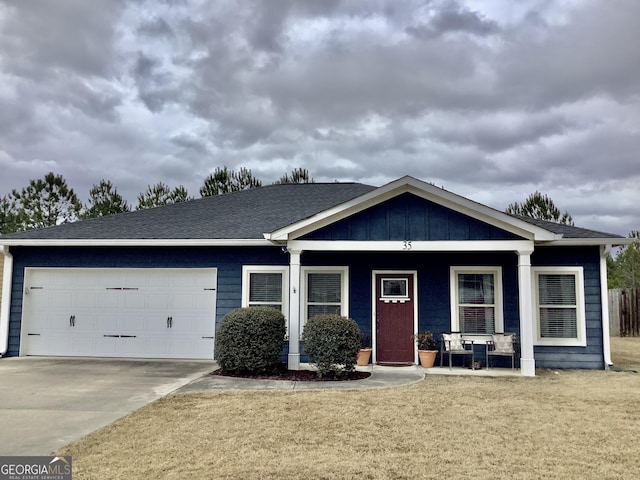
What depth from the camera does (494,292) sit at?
10.2 metres

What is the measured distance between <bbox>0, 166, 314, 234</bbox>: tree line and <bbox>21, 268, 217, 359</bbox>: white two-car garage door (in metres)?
20.4

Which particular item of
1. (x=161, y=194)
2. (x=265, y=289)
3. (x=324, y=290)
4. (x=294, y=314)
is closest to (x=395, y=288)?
(x=324, y=290)

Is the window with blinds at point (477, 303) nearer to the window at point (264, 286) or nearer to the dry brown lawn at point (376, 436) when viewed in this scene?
the dry brown lawn at point (376, 436)

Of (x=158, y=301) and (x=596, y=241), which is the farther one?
(x=158, y=301)

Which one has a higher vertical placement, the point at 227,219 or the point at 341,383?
the point at 227,219

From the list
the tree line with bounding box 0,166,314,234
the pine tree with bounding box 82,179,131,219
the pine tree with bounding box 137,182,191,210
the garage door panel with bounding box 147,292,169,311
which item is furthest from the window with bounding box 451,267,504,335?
the pine tree with bounding box 82,179,131,219

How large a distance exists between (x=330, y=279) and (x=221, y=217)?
3.47m

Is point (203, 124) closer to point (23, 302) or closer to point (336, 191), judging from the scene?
point (336, 191)

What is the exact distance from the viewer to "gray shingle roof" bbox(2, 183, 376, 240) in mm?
10984

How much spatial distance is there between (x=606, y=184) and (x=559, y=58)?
1963 cm

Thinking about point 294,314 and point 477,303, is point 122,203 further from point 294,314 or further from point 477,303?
point 477,303

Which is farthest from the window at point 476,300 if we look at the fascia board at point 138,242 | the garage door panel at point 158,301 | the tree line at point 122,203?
the tree line at point 122,203

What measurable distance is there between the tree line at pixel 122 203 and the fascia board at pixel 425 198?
712 inches

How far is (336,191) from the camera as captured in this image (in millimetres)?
14359
